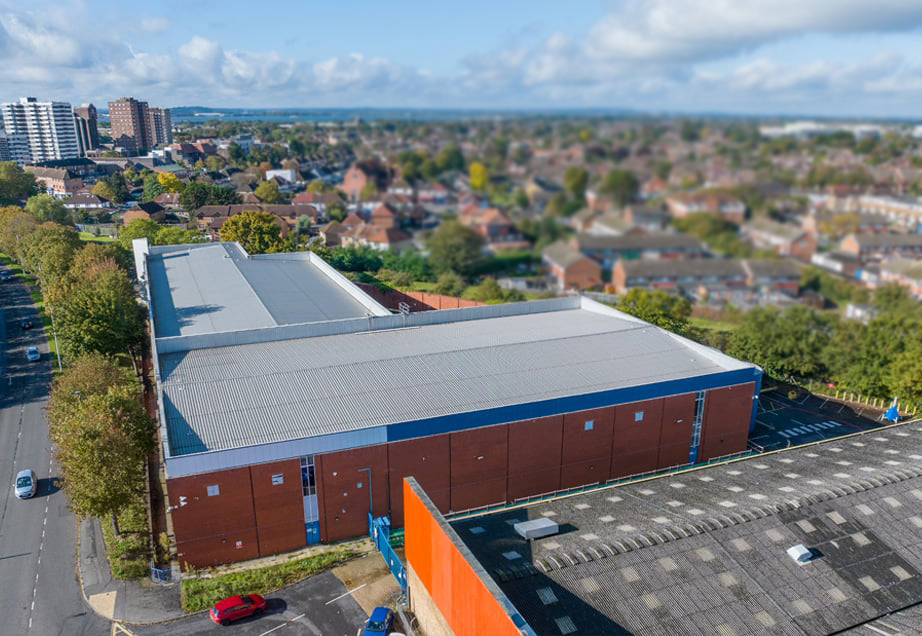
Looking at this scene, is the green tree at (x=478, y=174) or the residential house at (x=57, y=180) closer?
the residential house at (x=57, y=180)

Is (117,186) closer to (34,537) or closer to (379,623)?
(34,537)

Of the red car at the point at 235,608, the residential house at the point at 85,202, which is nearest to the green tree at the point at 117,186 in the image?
the residential house at the point at 85,202

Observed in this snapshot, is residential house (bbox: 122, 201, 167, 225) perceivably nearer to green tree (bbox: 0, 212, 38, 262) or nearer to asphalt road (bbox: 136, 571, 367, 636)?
green tree (bbox: 0, 212, 38, 262)

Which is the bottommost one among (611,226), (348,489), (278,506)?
(278,506)

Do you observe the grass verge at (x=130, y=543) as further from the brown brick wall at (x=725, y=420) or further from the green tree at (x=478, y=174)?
the green tree at (x=478, y=174)

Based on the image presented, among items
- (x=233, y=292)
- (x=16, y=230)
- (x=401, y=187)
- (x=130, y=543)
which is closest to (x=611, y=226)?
(x=233, y=292)

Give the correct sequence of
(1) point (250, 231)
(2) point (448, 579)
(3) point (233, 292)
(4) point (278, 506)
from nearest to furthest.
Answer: (2) point (448, 579), (4) point (278, 506), (3) point (233, 292), (1) point (250, 231)
